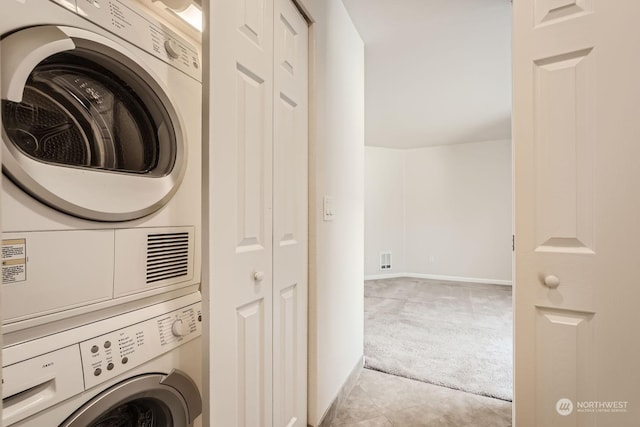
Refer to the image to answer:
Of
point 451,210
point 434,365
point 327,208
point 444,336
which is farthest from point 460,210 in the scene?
point 327,208

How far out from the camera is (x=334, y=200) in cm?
178

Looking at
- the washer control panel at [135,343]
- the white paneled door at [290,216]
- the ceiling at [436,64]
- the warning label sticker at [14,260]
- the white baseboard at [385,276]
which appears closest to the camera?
the warning label sticker at [14,260]

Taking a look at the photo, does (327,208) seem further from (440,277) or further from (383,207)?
(440,277)

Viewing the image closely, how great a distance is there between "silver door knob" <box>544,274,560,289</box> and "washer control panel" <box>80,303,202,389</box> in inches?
47.9

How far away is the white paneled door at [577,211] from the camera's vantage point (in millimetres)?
988

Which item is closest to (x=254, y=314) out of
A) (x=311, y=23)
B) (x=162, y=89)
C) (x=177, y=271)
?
(x=177, y=271)

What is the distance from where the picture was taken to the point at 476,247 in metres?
5.50

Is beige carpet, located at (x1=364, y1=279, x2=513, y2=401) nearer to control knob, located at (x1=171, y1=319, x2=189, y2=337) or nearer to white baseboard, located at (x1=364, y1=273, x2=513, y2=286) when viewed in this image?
white baseboard, located at (x1=364, y1=273, x2=513, y2=286)

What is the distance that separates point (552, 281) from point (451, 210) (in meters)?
4.96

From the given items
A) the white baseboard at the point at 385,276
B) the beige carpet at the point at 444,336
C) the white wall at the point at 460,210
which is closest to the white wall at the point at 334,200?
the beige carpet at the point at 444,336

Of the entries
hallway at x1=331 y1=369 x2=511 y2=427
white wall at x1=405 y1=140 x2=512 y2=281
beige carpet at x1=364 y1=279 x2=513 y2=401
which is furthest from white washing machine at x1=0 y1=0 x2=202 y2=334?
white wall at x1=405 y1=140 x2=512 y2=281

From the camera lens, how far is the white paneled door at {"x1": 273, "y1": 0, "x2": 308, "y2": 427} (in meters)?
1.22

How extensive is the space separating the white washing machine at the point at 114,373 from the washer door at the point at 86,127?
29 centimetres

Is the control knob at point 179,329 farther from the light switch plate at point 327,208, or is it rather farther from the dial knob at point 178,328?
the light switch plate at point 327,208
